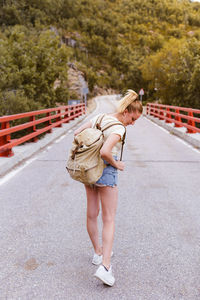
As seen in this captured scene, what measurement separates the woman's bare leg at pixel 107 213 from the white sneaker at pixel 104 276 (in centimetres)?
4

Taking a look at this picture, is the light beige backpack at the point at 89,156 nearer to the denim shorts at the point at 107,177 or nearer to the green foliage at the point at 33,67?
the denim shorts at the point at 107,177

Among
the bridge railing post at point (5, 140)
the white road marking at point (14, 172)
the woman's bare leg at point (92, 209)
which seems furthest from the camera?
the bridge railing post at point (5, 140)

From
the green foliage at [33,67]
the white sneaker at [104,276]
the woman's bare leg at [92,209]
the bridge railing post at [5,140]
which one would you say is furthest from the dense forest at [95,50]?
the white sneaker at [104,276]

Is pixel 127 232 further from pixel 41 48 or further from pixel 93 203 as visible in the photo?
pixel 41 48

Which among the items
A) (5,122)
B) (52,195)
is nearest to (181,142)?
(5,122)

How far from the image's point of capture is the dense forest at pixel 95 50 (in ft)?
90.0

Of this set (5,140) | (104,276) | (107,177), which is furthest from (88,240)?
(5,140)

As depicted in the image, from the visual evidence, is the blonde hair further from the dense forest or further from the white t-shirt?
the dense forest

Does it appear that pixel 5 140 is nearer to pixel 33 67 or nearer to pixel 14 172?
pixel 14 172

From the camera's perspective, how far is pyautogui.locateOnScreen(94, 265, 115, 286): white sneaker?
9.06 ft

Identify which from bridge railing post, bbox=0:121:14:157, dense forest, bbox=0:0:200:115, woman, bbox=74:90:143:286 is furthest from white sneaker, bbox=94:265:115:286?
dense forest, bbox=0:0:200:115

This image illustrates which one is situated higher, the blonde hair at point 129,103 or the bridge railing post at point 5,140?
the blonde hair at point 129,103

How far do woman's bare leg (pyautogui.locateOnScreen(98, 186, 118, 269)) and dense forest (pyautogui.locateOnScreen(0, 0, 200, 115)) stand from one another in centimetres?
1710

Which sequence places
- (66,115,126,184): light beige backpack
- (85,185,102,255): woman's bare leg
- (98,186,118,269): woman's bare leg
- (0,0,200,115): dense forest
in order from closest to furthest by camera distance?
(66,115,126,184): light beige backpack < (98,186,118,269): woman's bare leg < (85,185,102,255): woman's bare leg < (0,0,200,115): dense forest
